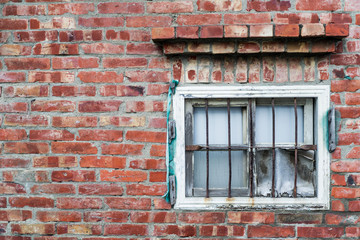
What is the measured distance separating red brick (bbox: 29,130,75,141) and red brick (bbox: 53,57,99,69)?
444mm

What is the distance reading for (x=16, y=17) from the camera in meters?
1.93

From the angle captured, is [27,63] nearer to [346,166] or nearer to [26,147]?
[26,147]

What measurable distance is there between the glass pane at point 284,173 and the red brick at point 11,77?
1.72m

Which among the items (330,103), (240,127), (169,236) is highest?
(330,103)

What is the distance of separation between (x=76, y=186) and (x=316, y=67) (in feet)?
5.96

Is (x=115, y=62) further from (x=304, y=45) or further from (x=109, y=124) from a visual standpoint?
(x=304, y=45)

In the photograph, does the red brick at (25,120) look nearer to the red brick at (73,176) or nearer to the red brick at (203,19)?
the red brick at (73,176)

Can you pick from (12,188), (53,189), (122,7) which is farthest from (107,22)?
(12,188)

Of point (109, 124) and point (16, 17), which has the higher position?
point (16, 17)

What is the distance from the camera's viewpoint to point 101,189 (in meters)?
1.94

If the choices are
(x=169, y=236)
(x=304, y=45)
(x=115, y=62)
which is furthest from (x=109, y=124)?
(x=304, y=45)

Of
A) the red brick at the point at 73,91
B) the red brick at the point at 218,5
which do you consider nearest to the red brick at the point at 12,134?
the red brick at the point at 73,91

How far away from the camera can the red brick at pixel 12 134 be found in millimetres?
1945

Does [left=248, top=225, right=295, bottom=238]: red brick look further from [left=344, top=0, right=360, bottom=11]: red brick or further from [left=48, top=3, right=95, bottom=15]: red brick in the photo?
[left=48, top=3, right=95, bottom=15]: red brick
